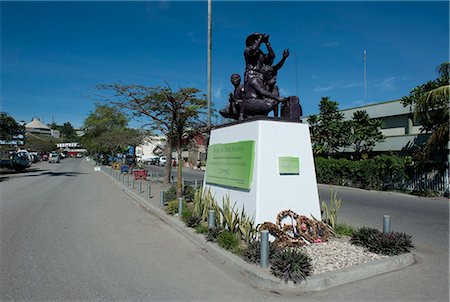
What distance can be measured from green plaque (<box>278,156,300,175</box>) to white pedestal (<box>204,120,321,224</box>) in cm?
4

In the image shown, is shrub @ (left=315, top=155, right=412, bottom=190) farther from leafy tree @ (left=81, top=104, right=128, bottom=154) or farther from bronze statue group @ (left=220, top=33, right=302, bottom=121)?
leafy tree @ (left=81, top=104, right=128, bottom=154)

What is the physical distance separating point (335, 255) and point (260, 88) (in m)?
3.92

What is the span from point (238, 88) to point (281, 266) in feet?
16.7

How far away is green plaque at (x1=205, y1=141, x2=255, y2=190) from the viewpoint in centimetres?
646

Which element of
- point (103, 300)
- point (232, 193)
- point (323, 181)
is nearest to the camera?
point (103, 300)

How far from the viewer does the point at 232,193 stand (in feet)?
23.4

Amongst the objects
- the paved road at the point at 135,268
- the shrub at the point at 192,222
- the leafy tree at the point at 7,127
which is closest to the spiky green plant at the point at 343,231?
the paved road at the point at 135,268

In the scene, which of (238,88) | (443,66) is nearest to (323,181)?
(443,66)

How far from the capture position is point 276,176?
6.34 metres

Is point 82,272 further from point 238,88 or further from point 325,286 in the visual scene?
point 238,88

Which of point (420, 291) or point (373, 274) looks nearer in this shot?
point (420, 291)

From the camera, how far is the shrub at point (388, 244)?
5340 mm

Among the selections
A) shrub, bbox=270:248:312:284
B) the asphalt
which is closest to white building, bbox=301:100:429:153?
the asphalt

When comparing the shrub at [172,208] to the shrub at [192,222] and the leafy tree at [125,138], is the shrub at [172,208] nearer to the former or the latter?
the shrub at [192,222]
